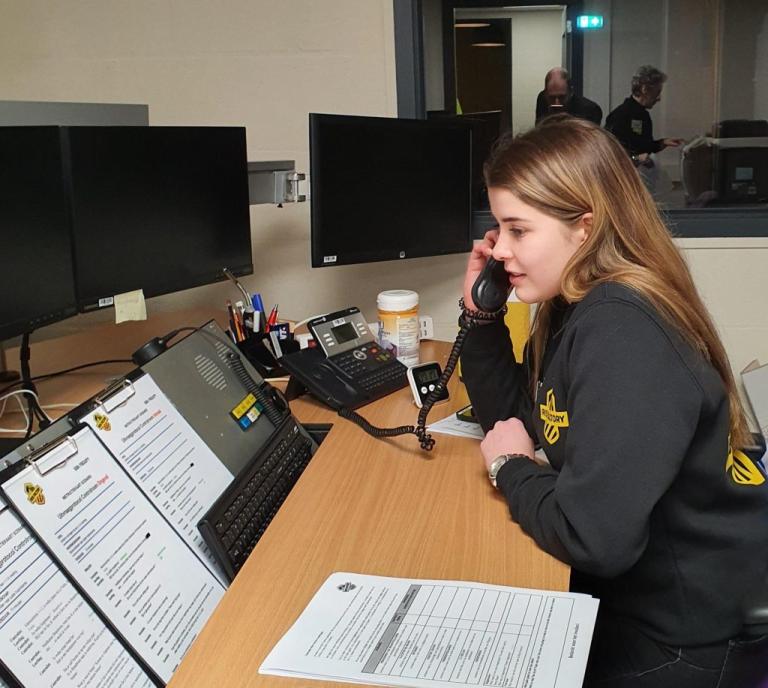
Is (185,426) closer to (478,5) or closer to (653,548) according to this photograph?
(653,548)

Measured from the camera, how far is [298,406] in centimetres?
177

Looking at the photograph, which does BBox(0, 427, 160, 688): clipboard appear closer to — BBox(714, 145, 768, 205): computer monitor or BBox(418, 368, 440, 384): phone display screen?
BBox(418, 368, 440, 384): phone display screen

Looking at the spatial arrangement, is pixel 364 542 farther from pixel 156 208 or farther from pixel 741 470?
pixel 156 208

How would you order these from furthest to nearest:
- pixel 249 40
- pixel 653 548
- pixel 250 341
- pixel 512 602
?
pixel 249 40
pixel 250 341
pixel 653 548
pixel 512 602

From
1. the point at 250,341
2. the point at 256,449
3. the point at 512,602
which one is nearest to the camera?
the point at 512,602

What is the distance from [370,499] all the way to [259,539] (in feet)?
0.59

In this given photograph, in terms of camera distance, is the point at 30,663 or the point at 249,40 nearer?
the point at 30,663

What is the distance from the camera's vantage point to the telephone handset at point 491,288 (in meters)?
1.60

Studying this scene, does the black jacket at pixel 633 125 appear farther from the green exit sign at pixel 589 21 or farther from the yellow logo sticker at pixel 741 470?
the yellow logo sticker at pixel 741 470

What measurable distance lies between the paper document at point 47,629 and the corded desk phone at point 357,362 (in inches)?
27.3

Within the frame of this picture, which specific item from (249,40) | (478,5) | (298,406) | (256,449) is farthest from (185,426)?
(478,5)

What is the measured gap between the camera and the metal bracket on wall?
85.9 inches

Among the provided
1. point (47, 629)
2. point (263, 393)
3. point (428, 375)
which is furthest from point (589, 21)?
point (47, 629)

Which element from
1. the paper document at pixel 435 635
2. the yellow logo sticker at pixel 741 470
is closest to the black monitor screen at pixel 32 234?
the paper document at pixel 435 635
